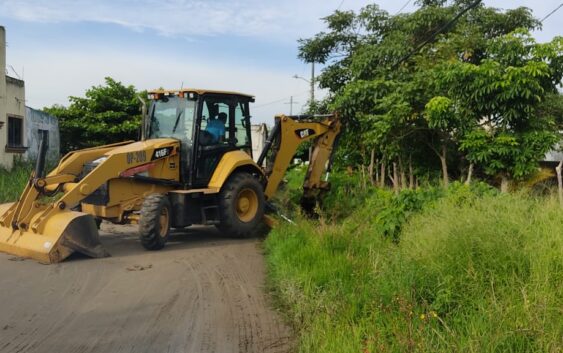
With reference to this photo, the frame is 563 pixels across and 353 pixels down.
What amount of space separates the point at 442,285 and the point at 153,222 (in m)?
5.11

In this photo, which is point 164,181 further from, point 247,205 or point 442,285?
point 442,285

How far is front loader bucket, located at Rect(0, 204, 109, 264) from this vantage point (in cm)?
752

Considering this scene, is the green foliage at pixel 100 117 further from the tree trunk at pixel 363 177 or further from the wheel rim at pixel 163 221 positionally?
the wheel rim at pixel 163 221

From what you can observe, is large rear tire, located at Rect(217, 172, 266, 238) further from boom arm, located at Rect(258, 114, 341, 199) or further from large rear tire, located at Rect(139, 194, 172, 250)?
large rear tire, located at Rect(139, 194, 172, 250)

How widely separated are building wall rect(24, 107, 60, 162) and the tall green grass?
2.76 m

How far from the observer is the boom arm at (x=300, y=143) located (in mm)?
11047

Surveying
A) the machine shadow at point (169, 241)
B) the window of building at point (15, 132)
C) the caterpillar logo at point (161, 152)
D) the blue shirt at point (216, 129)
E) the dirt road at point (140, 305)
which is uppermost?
the window of building at point (15, 132)

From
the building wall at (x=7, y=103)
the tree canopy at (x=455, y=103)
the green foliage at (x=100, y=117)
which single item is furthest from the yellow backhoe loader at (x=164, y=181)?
the green foliage at (x=100, y=117)

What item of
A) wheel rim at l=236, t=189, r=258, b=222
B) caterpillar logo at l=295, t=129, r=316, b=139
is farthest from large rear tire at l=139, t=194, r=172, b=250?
caterpillar logo at l=295, t=129, r=316, b=139

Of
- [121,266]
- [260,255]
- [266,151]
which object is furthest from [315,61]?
[121,266]

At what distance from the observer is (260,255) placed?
8.56 metres

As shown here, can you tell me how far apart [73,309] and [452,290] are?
12.5ft

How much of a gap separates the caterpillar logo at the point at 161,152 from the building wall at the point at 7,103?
10876mm

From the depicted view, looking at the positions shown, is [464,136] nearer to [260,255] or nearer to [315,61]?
[260,255]
